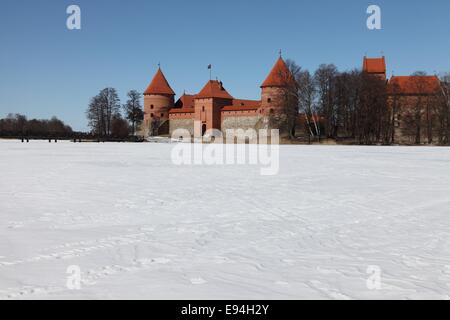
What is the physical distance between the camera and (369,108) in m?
53.2

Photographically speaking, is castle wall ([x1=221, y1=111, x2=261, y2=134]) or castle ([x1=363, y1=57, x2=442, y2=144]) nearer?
castle ([x1=363, y1=57, x2=442, y2=144])

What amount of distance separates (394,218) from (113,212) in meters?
4.57

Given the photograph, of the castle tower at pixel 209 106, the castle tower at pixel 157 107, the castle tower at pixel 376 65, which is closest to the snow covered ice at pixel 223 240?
the castle tower at pixel 209 106

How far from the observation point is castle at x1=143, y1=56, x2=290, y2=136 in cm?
7125

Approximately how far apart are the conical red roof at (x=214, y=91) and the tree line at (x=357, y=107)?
24583mm

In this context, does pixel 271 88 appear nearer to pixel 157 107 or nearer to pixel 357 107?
pixel 357 107

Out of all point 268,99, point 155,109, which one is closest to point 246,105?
point 268,99

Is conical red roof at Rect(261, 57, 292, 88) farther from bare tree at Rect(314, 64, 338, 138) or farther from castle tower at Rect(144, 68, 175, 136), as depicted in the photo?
castle tower at Rect(144, 68, 175, 136)

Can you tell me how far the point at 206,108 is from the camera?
8025cm

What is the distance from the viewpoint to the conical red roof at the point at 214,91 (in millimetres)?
80525

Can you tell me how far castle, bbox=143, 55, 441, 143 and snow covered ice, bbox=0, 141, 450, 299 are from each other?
1927 inches

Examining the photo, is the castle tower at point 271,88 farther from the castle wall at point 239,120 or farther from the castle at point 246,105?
the castle wall at point 239,120

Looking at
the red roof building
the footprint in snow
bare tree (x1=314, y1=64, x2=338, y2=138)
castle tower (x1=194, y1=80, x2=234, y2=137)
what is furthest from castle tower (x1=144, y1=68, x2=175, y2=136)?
the footprint in snow

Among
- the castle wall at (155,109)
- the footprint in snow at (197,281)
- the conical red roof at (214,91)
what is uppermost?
the conical red roof at (214,91)
